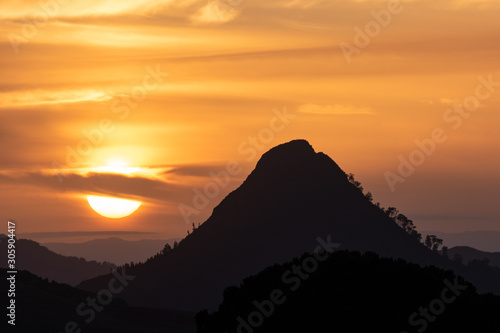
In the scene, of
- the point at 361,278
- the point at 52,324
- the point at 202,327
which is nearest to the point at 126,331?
the point at 52,324

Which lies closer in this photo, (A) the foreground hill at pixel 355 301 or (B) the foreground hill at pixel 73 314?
(A) the foreground hill at pixel 355 301

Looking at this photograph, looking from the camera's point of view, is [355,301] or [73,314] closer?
[355,301]

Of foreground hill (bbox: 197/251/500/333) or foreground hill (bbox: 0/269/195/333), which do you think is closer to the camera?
foreground hill (bbox: 197/251/500/333)

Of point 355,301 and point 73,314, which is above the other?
point 73,314

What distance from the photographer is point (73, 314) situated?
4902 inches

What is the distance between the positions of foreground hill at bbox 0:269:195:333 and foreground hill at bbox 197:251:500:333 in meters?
51.5

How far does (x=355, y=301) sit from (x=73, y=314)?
71.1m

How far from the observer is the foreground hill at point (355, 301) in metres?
61.6

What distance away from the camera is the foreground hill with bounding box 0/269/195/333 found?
381 feet

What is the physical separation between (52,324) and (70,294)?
78.8ft

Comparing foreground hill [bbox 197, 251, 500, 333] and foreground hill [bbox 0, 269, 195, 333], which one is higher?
foreground hill [bbox 0, 269, 195, 333]

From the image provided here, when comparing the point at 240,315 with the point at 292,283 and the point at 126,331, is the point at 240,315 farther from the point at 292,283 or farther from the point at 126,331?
the point at 126,331

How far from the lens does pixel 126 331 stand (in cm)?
12362

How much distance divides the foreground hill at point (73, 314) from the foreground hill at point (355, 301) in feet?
169
